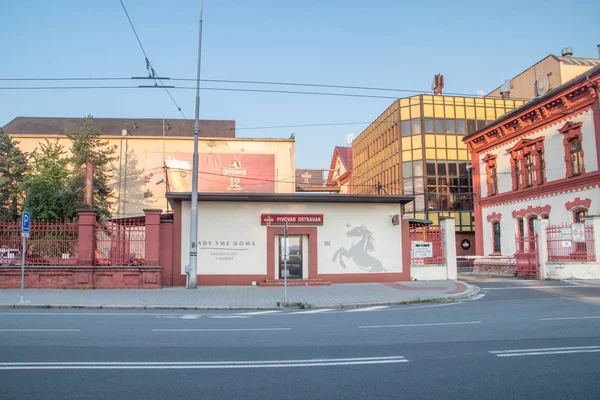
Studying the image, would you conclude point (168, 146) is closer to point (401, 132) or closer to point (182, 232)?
point (401, 132)

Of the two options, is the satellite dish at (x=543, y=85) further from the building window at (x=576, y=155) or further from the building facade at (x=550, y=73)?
the building window at (x=576, y=155)

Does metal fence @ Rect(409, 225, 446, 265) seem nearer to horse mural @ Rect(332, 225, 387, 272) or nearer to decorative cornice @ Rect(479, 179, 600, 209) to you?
horse mural @ Rect(332, 225, 387, 272)

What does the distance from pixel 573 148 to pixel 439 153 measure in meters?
16.9

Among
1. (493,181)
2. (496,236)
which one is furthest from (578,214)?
(493,181)

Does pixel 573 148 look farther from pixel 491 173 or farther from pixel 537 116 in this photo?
pixel 491 173

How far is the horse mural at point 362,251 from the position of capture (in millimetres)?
21375

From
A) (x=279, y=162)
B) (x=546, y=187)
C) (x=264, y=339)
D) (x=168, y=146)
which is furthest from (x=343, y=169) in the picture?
(x=264, y=339)

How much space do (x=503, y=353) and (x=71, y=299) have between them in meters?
13.7

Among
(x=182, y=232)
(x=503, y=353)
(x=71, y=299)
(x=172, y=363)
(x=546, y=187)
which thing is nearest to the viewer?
(x=172, y=363)

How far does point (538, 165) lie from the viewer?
2922 cm

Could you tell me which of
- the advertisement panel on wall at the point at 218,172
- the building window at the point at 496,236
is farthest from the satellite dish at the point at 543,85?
the advertisement panel on wall at the point at 218,172

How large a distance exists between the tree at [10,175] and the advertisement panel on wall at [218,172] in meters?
10.9

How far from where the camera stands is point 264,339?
8.65m

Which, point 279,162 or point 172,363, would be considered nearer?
point 172,363
